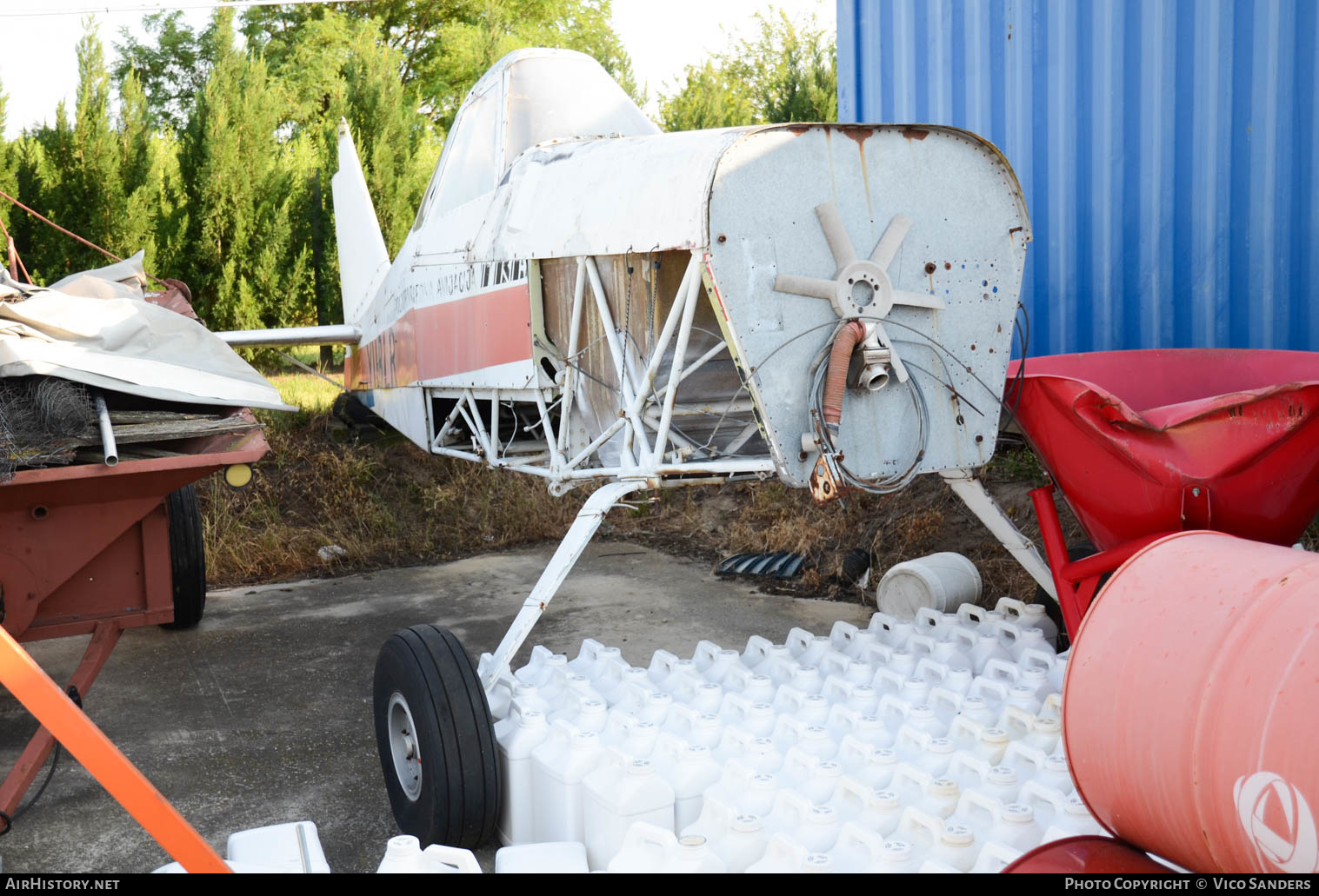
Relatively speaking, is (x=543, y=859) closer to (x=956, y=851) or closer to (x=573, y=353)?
(x=956, y=851)

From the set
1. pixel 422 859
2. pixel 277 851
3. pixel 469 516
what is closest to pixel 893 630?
pixel 422 859

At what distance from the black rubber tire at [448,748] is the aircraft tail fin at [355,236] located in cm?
430

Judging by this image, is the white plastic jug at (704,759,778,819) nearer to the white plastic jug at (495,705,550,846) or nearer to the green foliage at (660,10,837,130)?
the white plastic jug at (495,705,550,846)

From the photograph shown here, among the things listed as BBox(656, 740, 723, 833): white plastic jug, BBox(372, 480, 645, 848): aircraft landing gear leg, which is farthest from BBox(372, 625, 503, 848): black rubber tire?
BBox(656, 740, 723, 833): white plastic jug

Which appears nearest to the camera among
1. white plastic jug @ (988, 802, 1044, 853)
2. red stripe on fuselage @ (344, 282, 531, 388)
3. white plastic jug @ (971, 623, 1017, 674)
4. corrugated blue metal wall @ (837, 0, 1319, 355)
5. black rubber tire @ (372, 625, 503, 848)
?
white plastic jug @ (988, 802, 1044, 853)

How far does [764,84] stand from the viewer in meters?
34.4

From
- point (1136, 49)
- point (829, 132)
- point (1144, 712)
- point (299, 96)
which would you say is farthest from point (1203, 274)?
point (299, 96)

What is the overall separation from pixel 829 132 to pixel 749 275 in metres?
0.50

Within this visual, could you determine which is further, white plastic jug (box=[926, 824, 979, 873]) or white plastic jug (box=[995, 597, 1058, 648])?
white plastic jug (box=[995, 597, 1058, 648])

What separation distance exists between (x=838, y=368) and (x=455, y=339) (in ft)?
7.83

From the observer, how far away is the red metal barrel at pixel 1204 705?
1.73m

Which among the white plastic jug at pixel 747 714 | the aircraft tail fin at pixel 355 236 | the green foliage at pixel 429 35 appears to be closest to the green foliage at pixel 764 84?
the green foliage at pixel 429 35

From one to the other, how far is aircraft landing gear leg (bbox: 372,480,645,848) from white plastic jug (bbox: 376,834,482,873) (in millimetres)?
556

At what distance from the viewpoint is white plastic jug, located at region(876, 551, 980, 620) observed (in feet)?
15.1
